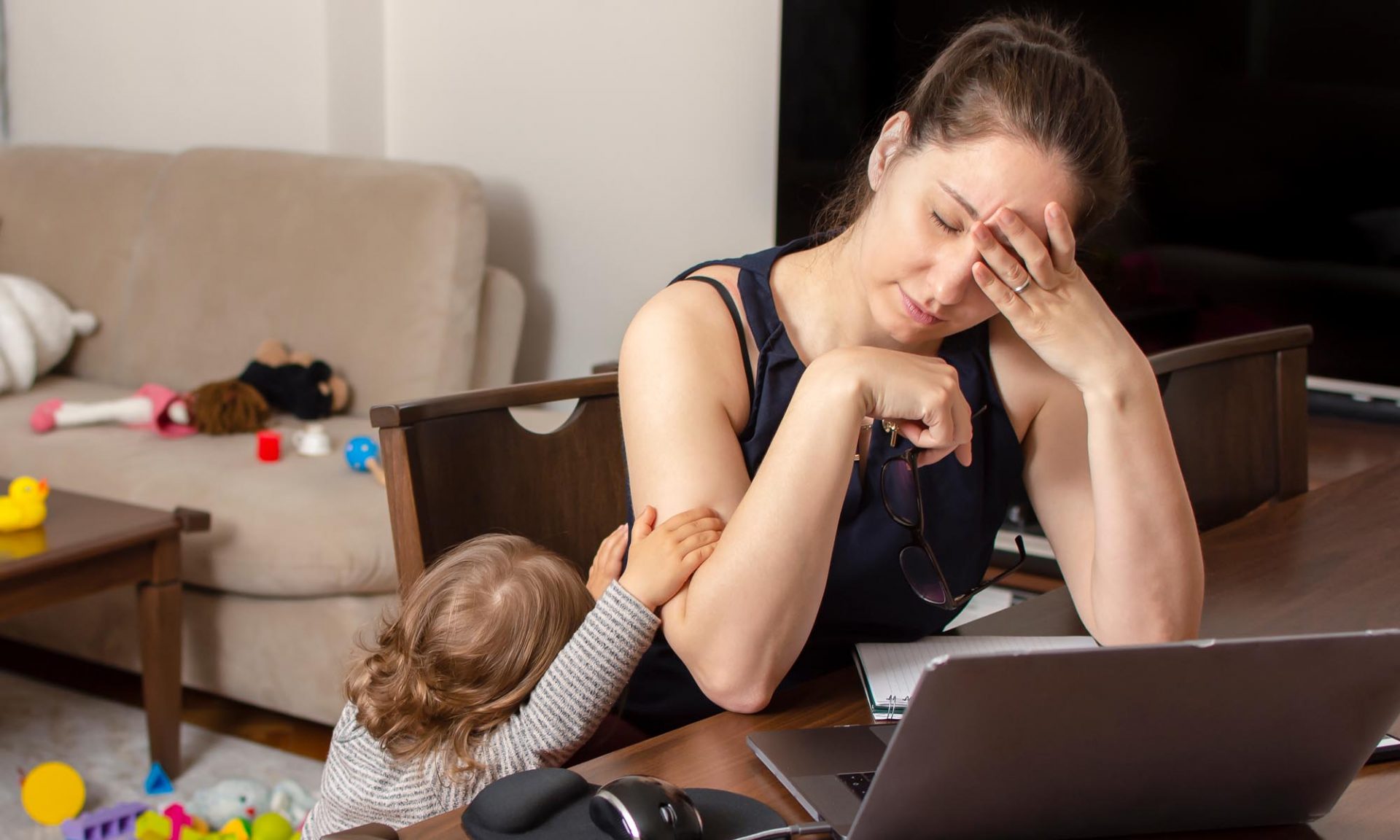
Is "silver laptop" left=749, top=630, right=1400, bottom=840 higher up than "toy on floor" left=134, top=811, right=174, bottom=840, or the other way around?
"silver laptop" left=749, top=630, right=1400, bottom=840

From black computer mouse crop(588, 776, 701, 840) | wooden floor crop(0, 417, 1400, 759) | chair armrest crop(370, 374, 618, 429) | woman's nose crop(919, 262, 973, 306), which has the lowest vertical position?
wooden floor crop(0, 417, 1400, 759)

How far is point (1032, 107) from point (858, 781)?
0.53 metres

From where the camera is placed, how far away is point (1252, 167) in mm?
2215

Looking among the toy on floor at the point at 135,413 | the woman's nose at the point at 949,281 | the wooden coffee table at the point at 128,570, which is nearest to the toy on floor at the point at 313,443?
the toy on floor at the point at 135,413

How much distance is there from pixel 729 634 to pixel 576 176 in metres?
2.39

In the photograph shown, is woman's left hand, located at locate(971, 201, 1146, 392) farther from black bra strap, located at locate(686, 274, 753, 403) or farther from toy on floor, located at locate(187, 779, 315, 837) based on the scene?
toy on floor, located at locate(187, 779, 315, 837)

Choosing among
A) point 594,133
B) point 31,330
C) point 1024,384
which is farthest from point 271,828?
point 594,133

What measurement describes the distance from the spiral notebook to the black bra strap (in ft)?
0.86

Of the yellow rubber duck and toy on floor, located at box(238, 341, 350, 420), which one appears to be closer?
the yellow rubber duck

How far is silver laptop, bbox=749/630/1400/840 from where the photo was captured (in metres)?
0.60

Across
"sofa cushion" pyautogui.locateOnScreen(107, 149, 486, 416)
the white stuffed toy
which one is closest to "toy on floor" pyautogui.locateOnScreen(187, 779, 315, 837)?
"sofa cushion" pyautogui.locateOnScreen(107, 149, 486, 416)

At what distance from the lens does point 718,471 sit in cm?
101

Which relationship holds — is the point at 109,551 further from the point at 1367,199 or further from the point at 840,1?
the point at 1367,199

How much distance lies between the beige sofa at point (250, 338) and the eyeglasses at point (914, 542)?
4.29ft
